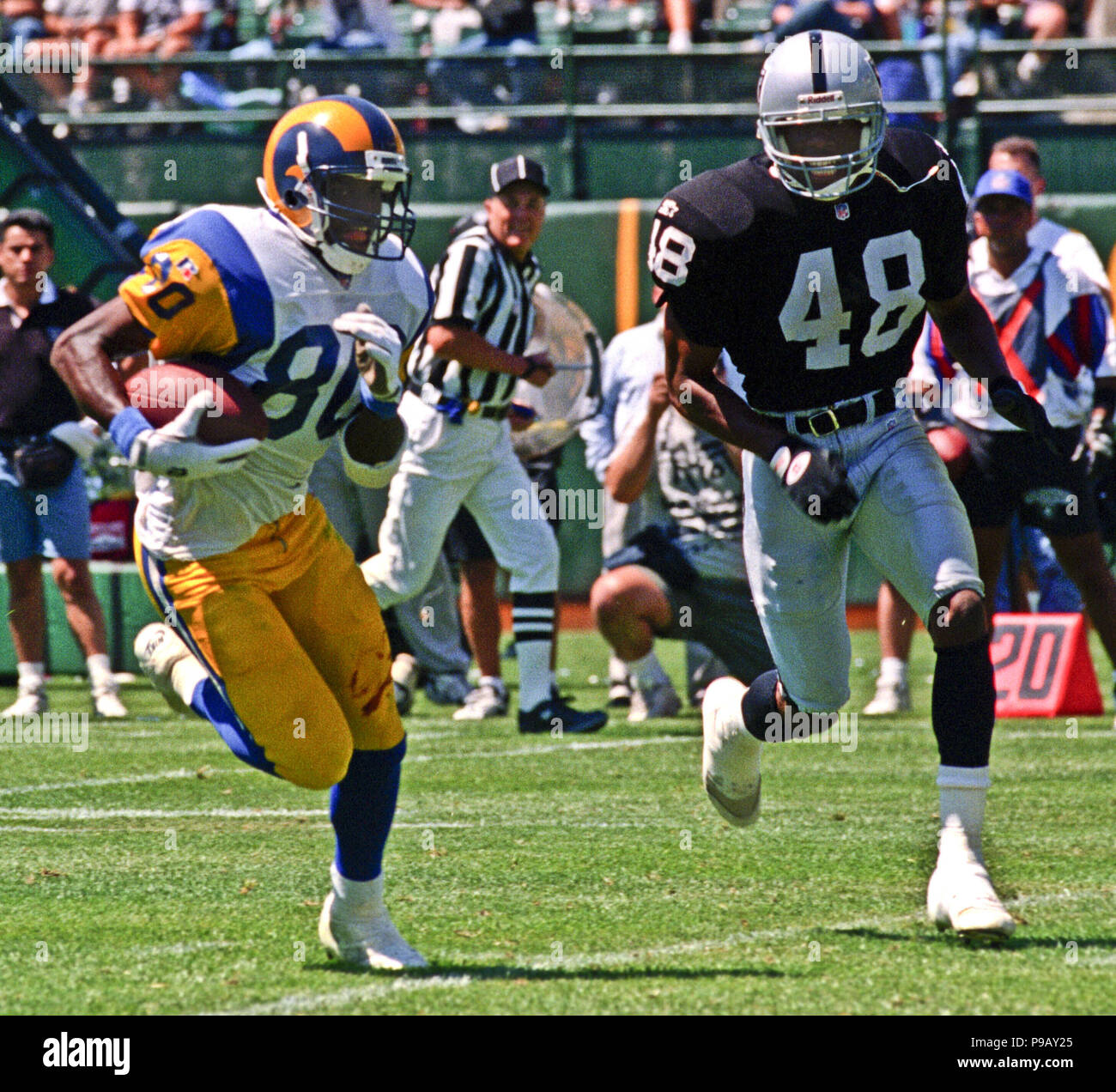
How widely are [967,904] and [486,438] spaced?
388 centimetres

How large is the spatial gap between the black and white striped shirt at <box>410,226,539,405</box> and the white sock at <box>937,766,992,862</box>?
3.57 m

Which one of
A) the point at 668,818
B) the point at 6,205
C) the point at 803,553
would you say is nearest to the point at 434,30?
the point at 6,205

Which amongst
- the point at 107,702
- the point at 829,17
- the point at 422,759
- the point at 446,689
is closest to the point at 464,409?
the point at 422,759

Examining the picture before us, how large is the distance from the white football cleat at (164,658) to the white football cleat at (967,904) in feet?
5.21

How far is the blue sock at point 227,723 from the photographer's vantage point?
3.68 metres

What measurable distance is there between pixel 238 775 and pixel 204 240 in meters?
3.00

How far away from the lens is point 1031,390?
23.1 ft

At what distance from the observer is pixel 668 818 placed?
5.36 meters

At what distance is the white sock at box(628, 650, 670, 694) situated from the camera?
757cm

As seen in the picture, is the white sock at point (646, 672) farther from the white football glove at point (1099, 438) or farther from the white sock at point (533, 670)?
the white football glove at point (1099, 438)

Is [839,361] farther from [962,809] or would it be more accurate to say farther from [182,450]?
[182,450]

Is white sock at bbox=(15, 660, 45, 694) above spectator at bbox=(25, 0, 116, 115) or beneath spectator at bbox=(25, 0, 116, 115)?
beneath

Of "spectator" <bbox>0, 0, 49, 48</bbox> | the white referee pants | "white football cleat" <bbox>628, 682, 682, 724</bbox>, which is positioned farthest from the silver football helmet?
"spectator" <bbox>0, 0, 49, 48</bbox>

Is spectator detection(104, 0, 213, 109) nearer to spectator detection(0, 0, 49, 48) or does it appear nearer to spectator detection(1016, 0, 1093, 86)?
spectator detection(0, 0, 49, 48)
